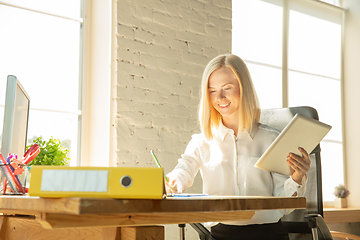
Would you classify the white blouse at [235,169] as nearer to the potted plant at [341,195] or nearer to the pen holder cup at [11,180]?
the pen holder cup at [11,180]

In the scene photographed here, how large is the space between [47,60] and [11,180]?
4.26 feet

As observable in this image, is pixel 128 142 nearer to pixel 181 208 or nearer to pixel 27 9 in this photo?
pixel 27 9

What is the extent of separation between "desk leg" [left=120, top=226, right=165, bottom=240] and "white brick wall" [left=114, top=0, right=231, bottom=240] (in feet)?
4.75

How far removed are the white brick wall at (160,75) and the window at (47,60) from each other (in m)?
0.34

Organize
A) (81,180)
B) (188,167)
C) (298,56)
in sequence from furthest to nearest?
(298,56), (188,167), (81,180)

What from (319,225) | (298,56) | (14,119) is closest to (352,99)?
(298,56)

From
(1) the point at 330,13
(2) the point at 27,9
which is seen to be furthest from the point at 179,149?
(1) the point at 330,13

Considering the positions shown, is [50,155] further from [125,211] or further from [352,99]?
[352,99]

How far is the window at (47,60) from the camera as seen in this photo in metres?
2.28

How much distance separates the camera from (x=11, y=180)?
1.26m

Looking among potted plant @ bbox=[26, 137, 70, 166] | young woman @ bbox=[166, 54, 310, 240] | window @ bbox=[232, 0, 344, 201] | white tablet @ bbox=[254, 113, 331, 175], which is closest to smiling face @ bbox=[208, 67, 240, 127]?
young woman @ bbox=[166, 54, 310, 240]

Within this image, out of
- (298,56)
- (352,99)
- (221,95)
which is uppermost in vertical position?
(298,56)

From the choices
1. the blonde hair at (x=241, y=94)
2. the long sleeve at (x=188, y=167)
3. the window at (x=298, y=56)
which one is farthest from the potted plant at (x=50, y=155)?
the window at (x=298, y=56)

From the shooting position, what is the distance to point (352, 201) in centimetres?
381
